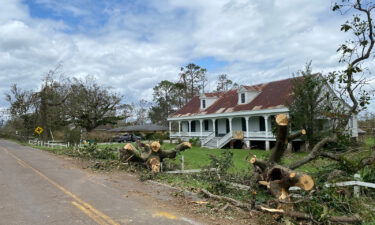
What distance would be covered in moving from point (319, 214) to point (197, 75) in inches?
2213

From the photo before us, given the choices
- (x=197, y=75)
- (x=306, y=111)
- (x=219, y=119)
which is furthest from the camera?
(x=197, y=75)

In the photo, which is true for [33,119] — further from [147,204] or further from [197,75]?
[147,204]

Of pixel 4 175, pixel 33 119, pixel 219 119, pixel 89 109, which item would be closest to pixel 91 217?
pixel 4 175

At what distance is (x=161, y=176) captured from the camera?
39.6 feet

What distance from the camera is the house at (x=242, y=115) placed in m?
27.1

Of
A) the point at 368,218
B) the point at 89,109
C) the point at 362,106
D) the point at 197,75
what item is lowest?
the point at 368,218

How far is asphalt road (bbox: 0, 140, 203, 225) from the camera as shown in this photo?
6391 millimetres

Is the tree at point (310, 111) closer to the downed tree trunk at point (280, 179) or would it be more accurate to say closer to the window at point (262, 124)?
the window at point (262, 124)

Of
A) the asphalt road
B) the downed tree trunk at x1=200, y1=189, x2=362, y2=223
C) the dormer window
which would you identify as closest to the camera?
the downed tree trunk at x1=200, y1=189, x2=362, y2=223

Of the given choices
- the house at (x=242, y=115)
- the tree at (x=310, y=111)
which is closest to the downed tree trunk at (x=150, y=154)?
the tree at (x=310, y=111)

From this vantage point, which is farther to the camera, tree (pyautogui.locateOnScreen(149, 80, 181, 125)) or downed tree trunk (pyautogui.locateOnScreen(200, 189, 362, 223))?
tree (pyautogui.locateOnScreen(149, 80, 181, 125))

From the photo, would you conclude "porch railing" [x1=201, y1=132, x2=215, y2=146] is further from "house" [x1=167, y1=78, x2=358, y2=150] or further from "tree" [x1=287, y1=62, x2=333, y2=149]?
"tree" [x1=287, y1=62, x2=333, y2=149]

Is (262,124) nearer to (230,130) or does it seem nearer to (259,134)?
(259,134)

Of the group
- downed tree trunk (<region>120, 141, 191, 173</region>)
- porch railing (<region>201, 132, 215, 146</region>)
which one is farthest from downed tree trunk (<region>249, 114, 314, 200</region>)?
porch railing (<region>201, 132, 215, 146</region>)
